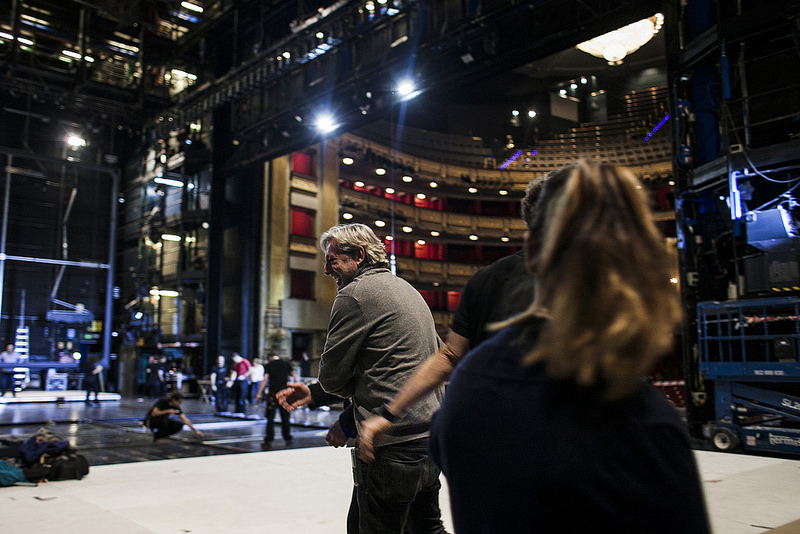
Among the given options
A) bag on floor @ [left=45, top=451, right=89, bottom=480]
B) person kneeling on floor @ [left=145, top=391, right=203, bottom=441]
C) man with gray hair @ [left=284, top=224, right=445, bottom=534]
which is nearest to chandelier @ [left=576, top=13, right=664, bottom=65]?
Answer: person kneeling on floor @ [left=145, top=391, right=203, bottom=441]

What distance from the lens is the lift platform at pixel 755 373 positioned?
27.2ft

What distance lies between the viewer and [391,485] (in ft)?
7.90

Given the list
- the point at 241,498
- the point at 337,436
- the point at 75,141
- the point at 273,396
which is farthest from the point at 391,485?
the point at 75,141

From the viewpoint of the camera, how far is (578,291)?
0.98m

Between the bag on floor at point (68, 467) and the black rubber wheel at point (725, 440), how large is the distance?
8425 mm

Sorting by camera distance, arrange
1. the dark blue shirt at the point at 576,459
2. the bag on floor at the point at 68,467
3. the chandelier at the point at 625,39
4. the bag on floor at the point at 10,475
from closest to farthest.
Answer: the dark blue shirt at the point at 576,459 < the bag on floor at the point at 10,475 < the bag on floor at the point at 68,467 < the chandelier at the point at 625,39

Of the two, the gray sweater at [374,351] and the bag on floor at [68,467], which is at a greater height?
the gray sweater at [374,351]

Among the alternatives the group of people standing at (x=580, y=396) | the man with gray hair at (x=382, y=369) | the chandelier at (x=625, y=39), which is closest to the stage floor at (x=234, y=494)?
the man with gray hair at (x=382, y=369)

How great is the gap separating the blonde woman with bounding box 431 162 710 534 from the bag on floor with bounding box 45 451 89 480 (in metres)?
7.31

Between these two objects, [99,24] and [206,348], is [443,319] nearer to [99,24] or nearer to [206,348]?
[206,348]

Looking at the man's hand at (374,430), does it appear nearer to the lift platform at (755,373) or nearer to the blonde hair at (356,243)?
the blonde hair at (356,243)

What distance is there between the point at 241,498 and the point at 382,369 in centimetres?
398

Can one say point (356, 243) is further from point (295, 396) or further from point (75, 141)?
point (75, 141)

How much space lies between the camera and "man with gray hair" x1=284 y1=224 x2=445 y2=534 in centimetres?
242
